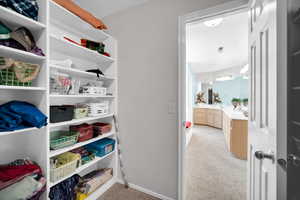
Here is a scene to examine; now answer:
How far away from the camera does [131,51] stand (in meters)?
1.84

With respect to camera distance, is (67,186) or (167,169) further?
(167,169)

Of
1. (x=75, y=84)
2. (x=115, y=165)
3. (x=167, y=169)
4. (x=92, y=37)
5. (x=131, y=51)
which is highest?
(x=92, y=37)

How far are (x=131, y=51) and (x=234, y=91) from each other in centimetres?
570

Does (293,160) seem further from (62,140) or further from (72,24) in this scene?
(72,24)

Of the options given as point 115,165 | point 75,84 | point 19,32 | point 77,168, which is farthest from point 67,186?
point 19,32

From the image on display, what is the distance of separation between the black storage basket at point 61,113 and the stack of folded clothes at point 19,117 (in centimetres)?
18

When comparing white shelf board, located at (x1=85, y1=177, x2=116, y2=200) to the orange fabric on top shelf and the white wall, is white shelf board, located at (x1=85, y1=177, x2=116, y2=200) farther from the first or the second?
the orange fabric on top shelf

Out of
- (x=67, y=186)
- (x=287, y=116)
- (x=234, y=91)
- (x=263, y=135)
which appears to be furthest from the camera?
(x=234, y=91)

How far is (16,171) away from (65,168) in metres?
0.38

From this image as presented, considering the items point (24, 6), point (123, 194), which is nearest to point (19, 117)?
point (24, 6)

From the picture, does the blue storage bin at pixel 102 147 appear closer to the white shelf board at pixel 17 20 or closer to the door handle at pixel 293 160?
the white shelf board at pixel 17 20

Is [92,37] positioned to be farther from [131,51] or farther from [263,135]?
[263,135]

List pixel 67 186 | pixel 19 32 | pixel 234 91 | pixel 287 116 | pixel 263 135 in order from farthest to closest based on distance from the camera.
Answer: pixel 234 91
pixel 67 186
pixel 19 32
pixel 263 135
pixel 287 116

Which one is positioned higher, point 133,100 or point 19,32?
point 19,32
